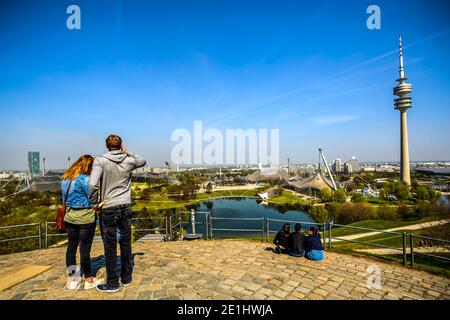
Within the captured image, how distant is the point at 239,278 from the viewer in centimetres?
385

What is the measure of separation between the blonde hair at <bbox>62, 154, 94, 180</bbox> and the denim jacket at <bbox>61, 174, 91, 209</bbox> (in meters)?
0.06

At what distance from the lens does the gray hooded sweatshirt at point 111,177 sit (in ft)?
9.43

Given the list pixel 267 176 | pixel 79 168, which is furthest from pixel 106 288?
pixel 267 176

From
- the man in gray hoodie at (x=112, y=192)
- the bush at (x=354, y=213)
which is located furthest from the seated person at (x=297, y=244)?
the bush at (x=354, y=213)

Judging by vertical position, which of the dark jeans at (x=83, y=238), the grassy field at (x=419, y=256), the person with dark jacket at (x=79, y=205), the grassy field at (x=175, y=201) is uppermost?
the person with dark jacket at (x=79, y=205)

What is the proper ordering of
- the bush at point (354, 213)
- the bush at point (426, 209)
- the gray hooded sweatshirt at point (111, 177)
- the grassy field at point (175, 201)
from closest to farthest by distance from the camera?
the gray hooded sweatshirt at point (111, 177)
the bush at point (426, 209)
the bush at point (354, 213)
the grassy field at point (175, 201)

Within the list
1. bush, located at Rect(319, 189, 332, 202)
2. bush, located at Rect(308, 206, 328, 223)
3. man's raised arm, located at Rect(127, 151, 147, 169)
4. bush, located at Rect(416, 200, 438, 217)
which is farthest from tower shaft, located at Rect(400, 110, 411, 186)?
man's raised arm, located at Rect(127, 151, 147, 169)

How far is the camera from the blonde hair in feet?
9.96

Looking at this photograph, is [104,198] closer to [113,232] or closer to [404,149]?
[113,232]

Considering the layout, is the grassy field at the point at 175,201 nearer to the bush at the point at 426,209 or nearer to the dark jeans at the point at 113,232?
the bush at the point at 426,209

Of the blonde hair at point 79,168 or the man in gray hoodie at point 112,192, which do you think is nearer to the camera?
the man in gray hoodie at point 112,192

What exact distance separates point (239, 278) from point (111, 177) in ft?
8.10

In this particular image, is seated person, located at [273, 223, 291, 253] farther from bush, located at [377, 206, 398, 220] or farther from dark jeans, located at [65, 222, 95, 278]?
bush, located at [377, 206, 398, 220]
